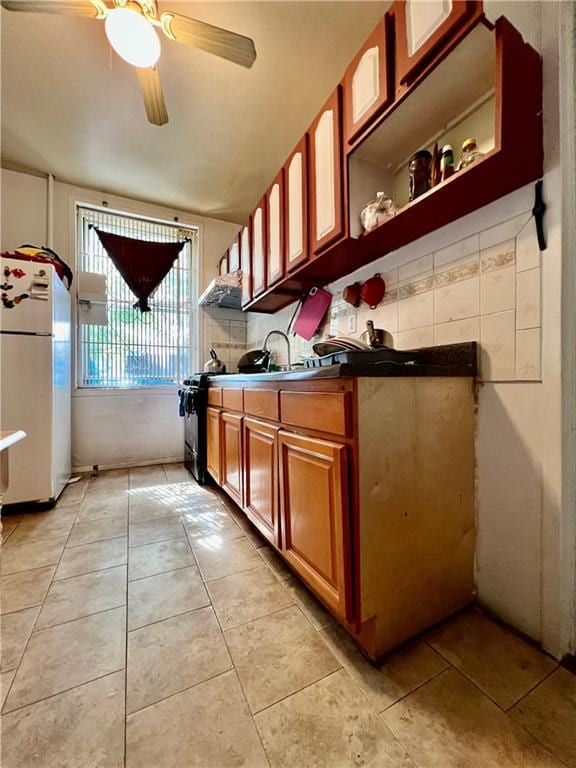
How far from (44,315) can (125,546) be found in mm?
1550

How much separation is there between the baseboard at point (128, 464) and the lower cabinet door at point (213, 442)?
91 cm

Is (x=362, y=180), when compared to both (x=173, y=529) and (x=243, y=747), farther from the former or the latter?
(x=173, y=529)

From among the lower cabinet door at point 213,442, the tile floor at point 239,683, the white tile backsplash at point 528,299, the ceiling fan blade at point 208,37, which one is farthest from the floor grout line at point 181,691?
the ceiling fan blade at point 208,37

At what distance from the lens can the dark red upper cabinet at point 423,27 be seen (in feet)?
2.61

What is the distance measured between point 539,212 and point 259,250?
1628mm

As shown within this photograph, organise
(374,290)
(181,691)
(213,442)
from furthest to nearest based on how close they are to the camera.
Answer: (213,442), (374,290), (181,691)

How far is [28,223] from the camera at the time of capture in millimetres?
2531

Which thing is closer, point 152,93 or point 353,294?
point 152,93

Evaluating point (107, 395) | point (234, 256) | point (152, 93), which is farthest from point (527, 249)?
point (107, 395)

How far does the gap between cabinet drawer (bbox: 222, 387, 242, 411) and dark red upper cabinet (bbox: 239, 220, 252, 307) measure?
827 millimetres

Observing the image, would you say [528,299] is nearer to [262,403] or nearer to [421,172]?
[421,172]

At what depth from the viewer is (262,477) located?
4.56 feet

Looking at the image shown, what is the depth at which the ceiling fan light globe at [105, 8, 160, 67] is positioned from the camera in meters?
1.18

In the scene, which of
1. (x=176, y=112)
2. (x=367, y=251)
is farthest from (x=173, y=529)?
(x=176, y=112)
